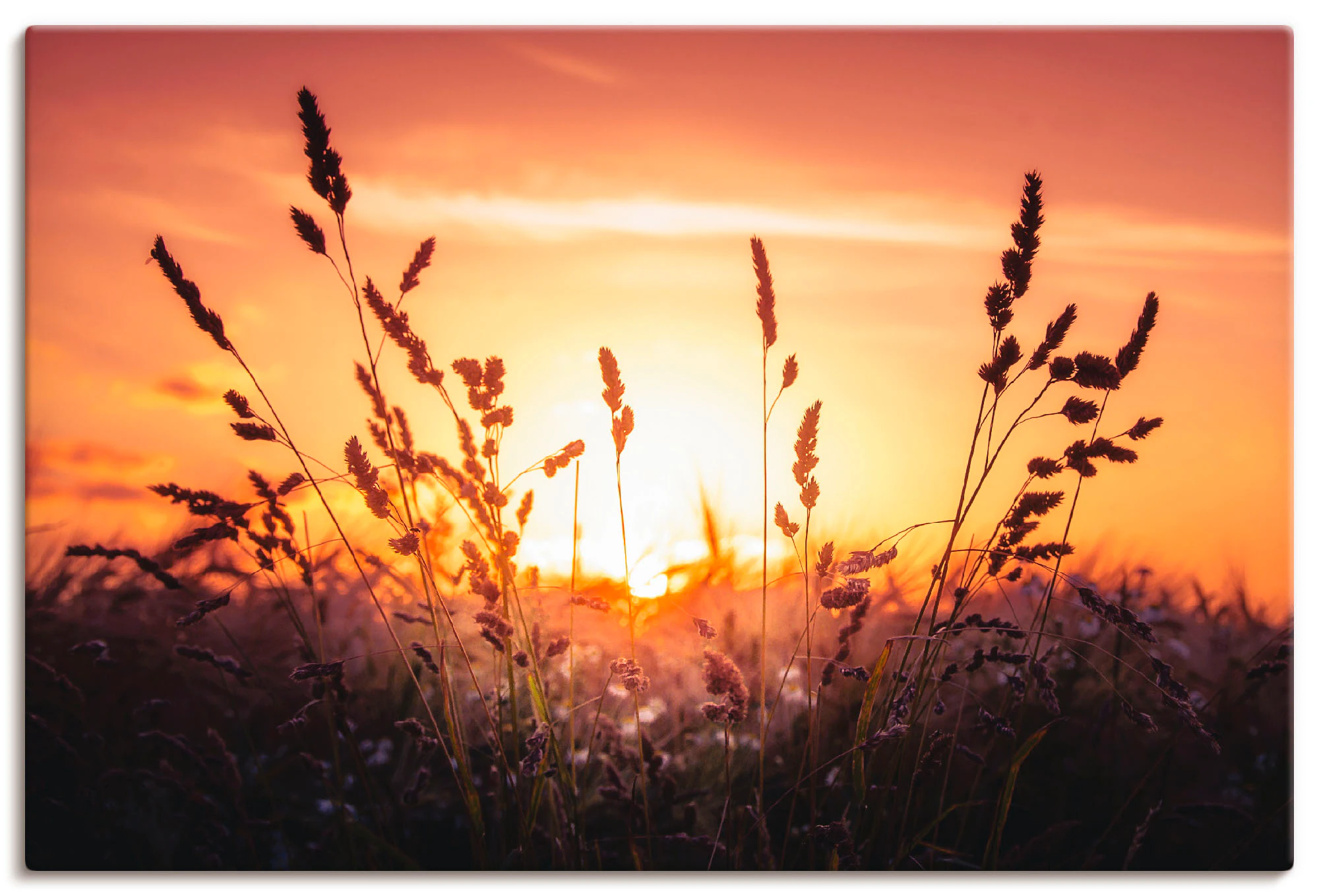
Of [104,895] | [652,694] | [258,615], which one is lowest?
[104,895]

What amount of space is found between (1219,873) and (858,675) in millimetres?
1165

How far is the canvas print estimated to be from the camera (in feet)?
6.72

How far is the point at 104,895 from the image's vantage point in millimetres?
2082

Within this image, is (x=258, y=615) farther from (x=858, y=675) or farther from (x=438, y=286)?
(x=858, y=675)

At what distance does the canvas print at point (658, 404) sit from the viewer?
6.72 ft

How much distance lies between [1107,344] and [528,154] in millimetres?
1388

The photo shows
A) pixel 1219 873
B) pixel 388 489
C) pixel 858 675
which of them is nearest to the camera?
pixel 858 675

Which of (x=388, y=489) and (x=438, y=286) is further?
(x=438, y=286)

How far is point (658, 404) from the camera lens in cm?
210

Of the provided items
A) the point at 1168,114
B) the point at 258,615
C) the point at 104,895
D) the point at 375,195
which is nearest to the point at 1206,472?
the point at 1168,114

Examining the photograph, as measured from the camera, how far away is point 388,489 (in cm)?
193

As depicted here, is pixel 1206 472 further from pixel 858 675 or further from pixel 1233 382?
pixel 858 675

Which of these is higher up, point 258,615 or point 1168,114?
point 1168,114

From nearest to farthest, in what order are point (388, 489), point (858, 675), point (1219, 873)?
point (858, 675)
point (388, 489)
point (1219, 873)
